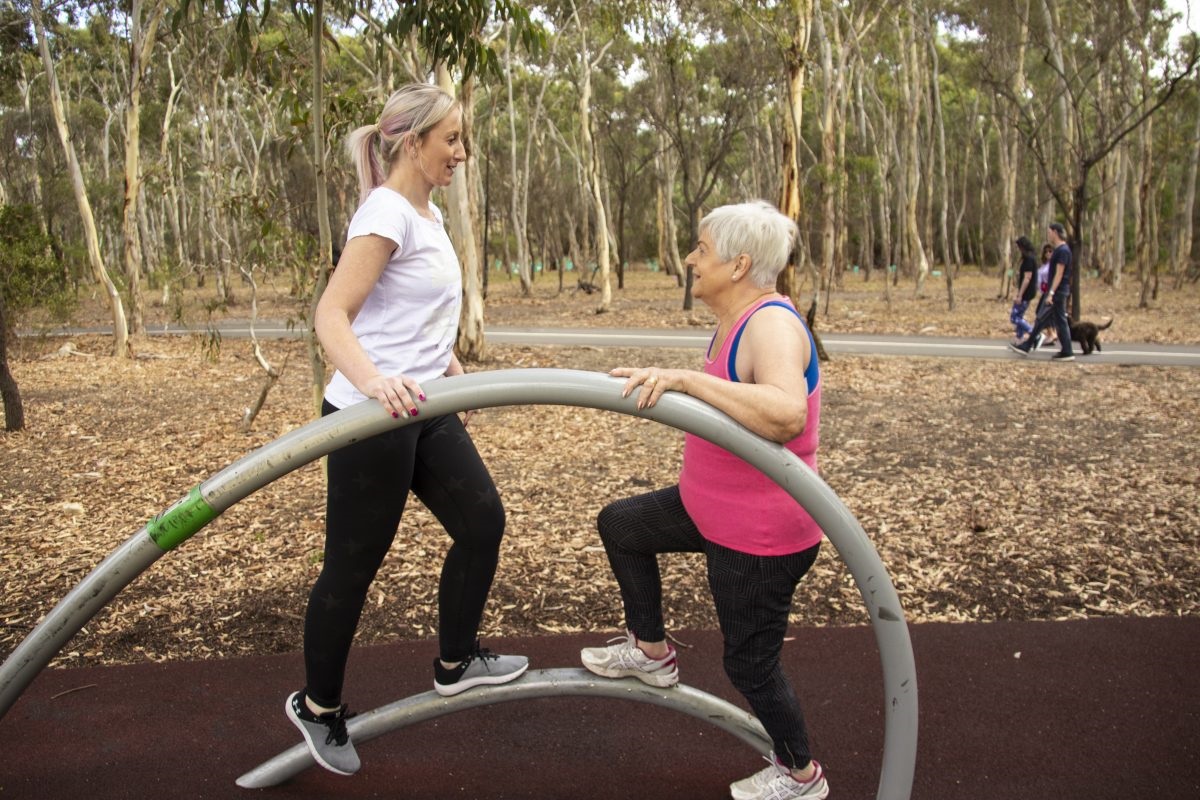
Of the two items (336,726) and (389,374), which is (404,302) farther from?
(336,726)

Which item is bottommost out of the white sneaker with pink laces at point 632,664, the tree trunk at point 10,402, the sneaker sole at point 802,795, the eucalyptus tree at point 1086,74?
the sneaker sole at point 802,795

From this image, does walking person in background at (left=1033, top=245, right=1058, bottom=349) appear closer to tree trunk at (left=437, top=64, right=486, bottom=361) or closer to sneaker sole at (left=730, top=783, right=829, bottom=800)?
tree trunk at (left=437, top=64, right=486, bottom=361)

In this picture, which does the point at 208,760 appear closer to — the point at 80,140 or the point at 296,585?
the point at 296,585

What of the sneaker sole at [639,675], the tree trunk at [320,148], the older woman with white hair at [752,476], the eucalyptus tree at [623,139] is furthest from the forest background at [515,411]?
the eucalyptus tree at [623,139]

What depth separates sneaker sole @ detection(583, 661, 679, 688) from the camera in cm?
266

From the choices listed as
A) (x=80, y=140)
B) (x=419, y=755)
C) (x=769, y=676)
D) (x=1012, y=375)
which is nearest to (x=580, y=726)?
(x=419, y=755)

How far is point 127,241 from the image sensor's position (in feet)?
46.0

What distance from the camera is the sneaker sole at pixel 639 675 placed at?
266cm

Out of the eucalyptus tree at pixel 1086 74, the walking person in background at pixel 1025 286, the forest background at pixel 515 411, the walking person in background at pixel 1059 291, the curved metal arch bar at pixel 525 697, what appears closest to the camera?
the curved metal arch bar at pixel 525 697

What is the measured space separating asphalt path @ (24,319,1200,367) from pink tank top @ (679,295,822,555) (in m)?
8.44

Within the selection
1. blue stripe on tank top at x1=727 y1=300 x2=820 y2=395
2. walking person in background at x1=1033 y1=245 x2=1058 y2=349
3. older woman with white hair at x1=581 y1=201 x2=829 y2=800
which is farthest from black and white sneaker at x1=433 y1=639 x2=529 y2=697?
walking person in background at x1=1033 y1=245 x2=1058 y2=349

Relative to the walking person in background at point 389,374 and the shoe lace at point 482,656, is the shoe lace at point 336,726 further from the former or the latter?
the shoe lace at point 482,656

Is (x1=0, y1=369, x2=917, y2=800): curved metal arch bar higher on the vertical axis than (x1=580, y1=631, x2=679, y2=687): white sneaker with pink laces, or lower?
higher

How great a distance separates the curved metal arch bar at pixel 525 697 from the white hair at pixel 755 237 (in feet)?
4.00
